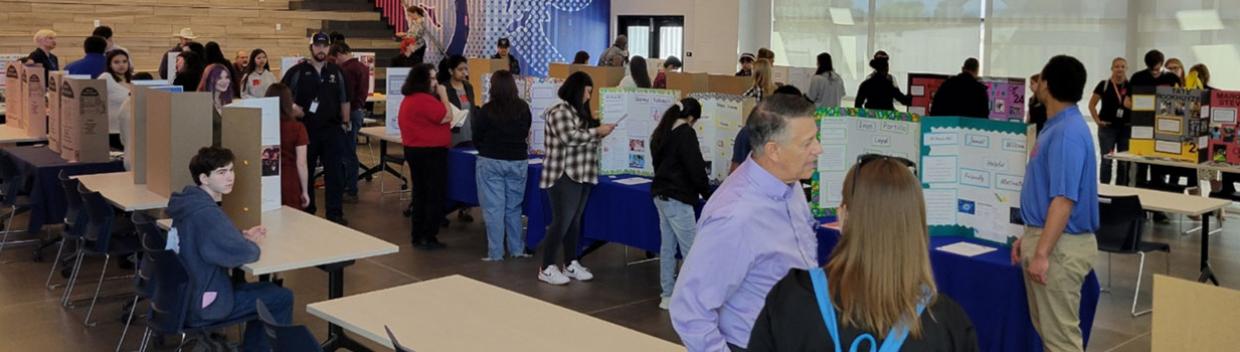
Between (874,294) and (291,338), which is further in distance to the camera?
(291,338)

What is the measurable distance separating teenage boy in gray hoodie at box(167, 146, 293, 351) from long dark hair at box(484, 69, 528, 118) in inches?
95.6

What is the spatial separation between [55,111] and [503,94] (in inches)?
137

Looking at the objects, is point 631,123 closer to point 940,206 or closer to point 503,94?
point 503,94

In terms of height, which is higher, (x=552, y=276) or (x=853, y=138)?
(x=853, y=138)

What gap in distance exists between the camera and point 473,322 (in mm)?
3684

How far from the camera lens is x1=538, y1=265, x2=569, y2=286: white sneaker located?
23.0ft

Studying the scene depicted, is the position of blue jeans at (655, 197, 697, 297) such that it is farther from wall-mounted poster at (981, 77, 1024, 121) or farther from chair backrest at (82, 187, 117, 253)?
wall-mounted poster at (981, 77, 1024, 121)

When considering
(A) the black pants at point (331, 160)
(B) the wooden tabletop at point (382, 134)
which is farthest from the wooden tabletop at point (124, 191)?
(B) the wooden tabletop at point (382, 134)

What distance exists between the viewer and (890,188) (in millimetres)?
2092

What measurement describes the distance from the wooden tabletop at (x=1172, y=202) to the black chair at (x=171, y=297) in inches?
192

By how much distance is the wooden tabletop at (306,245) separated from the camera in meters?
4.68

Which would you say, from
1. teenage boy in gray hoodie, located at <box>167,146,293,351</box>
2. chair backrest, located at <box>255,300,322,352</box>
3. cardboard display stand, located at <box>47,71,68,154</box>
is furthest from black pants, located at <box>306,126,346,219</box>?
chair backrest, located at <box>255,300,322,352</box>

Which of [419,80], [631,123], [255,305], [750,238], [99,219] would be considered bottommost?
[255,305]

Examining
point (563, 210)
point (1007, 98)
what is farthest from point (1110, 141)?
point (563, 210)
